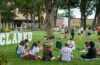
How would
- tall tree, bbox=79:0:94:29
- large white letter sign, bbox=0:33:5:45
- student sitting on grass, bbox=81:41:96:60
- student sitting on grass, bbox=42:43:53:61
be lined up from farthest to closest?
tall tree, bbox=79:0:94:29 < large white letter sign, bbox=0:33:5:45 < student sitting on grass, bbox=42:43:53:61 < student sitting on grass, bbox=81:41:96:60

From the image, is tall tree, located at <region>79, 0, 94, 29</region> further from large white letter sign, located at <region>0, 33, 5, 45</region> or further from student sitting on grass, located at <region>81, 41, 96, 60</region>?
student sitting on grass, located at <region>81, 41, 96, 60</region>

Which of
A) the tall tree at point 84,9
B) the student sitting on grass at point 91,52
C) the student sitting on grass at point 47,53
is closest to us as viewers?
the student sitting on grass at point 91,52

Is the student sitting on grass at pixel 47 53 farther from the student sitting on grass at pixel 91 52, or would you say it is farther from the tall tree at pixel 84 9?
the tall tree at pixel 84 9

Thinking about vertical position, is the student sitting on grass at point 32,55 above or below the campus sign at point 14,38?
above

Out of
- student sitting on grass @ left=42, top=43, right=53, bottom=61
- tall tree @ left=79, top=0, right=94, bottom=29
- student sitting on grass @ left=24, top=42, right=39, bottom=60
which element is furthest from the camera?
tall tree @ left=79, top=0, right=94, bottom=29

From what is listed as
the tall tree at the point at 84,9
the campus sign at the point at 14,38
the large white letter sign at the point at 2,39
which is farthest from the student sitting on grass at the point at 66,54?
the tall tree at the point at 84,9

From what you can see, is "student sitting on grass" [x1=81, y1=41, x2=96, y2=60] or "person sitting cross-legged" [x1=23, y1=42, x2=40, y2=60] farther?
"person sitting cross-legged" [x1=23, y1=42, x2=40, y2=60]

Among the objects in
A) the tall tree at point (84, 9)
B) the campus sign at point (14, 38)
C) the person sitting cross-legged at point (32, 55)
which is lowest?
the tall tree at point (84, 9)

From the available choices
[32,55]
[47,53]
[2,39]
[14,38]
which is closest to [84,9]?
[14,38]

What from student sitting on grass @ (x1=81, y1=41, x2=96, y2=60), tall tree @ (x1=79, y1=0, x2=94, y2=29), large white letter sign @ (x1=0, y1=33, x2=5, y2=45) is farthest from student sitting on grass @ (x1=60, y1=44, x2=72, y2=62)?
tall tree @ (x1=79, y1=0, x2=94, y2=29)

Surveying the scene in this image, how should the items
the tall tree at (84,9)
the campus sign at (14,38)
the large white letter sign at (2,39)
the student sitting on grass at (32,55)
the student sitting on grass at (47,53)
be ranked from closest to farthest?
the student sitting on grass at (47,53)
the student sitting on grass at (32,55)
the large white letter sign at (2,39)
the campus sign at (14,38)
the tall tree at (84,9)

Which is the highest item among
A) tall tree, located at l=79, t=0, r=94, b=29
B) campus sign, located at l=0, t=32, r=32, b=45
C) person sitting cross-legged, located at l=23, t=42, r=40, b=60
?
person sitting cross-legged, located at l=23, t=42, r=40, b=60

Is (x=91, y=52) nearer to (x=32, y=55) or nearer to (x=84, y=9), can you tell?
(x=32, y=55)

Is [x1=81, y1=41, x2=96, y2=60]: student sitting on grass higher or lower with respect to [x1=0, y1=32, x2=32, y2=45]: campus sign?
higher
